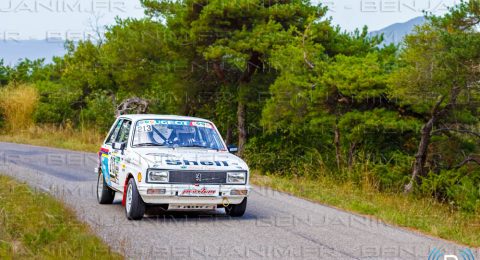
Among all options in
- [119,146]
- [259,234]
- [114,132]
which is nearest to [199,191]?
[259,234]

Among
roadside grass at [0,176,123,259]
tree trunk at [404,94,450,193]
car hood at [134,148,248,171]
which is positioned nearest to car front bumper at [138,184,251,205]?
car hood at [134,148,248,171]

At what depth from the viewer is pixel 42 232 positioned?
8133mm

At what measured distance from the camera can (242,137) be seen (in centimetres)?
2528

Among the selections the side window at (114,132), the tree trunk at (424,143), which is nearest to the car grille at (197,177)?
the side window at (114,132)

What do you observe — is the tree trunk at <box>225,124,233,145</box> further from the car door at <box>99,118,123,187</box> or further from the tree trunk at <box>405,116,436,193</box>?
the car door at <box>99,118,123,187</box>

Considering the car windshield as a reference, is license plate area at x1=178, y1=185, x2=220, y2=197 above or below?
below

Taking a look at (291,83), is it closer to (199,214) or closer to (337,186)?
(337,186)

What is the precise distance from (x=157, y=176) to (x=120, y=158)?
1.60 metres

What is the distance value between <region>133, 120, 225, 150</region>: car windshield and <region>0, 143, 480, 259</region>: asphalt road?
125cm

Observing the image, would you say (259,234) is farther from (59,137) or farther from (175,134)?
(59,137)

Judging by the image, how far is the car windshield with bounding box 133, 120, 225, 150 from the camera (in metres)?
11.2

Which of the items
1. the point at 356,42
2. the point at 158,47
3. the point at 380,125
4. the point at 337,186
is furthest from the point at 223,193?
the point at 158,47

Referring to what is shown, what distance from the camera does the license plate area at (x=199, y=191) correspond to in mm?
10008

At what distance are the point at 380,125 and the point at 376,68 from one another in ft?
5.65
